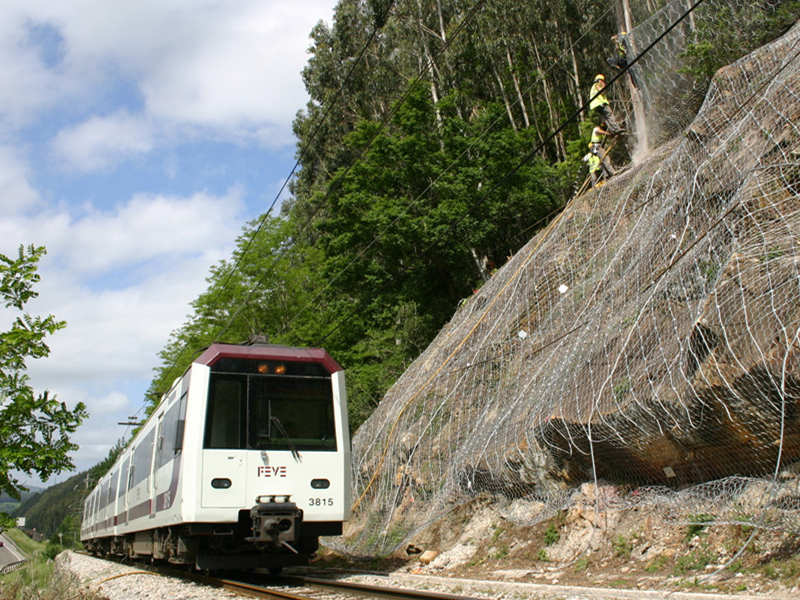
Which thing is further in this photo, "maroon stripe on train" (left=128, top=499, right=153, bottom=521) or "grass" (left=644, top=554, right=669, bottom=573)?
"maroon stripe on train" (left=128, top=499, right=153, bottom=521)

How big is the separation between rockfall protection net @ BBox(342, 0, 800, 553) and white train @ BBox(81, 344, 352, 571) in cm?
180

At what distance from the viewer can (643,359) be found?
7652 millimetres

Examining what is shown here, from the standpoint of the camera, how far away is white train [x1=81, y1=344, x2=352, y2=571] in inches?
340

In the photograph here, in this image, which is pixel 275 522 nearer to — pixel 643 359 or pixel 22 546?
pixel 643 359

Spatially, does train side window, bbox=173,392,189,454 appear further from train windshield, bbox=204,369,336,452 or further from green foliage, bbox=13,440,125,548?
green foliage, bbox=13,440,125,548

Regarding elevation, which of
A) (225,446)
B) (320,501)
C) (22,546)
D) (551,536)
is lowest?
(551,536)

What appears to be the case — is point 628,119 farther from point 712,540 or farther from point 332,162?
point 332,162

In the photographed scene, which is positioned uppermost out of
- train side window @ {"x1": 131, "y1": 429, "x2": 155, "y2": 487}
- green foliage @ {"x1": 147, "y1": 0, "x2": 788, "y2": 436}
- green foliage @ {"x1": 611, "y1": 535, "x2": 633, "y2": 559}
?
green foliage @ {"x1": 147, "y1": 0, "x2": 788, "y2": 436}

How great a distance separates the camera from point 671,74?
15836 mm

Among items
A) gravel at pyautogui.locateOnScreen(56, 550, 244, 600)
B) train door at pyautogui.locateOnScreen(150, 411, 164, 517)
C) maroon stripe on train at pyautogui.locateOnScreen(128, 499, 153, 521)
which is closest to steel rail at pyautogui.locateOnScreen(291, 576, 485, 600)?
gravel at pyautogui.locateOnScreen(56, 550, 244, 600)

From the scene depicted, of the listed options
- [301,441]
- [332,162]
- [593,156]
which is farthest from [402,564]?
[332,162]

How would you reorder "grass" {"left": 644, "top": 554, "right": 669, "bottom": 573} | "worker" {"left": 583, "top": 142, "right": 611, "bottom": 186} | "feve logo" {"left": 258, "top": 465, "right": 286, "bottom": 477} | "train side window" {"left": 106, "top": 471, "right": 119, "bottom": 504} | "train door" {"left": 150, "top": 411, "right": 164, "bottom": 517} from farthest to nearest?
"train side window" {"left": 106, "top": 471, "right": 119, "bottom": 504} < "worker" {"left": 583, "top": 142, "right": 611, "bottom": 186} < "train door" {"left": 150, "top": 411, "right": 164, "bottom": 517} < "feve logo" {"left": 258, "top": 465, "right": 286, "bottom": 477} < "grass" {"left": 644, "top": 554, "right": 669, "bottom": 573}

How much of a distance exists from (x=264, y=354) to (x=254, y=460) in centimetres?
139

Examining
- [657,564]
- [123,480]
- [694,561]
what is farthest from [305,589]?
[123,480]
